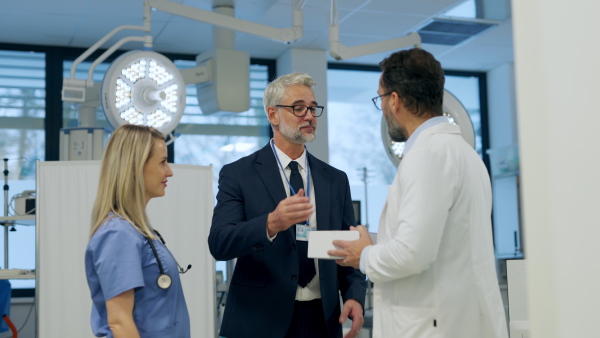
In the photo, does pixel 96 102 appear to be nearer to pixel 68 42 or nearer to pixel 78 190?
pixel 78 190

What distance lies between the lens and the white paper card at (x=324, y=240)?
1.78 meters

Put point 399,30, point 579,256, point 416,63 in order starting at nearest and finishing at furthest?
point 579,256
point 416,63
point 399,30

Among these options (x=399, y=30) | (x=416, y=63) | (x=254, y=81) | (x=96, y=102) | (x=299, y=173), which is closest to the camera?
(x=416, y=63)

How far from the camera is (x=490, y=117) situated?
7.30 m

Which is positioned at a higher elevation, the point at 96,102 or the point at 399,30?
the point at 399,30

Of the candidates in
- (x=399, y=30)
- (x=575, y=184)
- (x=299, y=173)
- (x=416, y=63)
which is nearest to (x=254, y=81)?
(x=399, y=30)

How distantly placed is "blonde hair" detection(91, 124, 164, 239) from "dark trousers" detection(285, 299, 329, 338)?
22.1 inches

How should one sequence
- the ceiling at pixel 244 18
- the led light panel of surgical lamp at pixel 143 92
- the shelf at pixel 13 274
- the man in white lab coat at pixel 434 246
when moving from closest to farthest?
the man in white lab coat at pixel 434 246 → the led light panel of surgical lamp at pixel 143 92 → the shelf at pixel 13 274 → the ceiling at pixel 244 18

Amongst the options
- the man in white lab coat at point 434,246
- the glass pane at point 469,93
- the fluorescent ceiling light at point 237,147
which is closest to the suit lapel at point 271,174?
the man in white lab coat at point 434,246

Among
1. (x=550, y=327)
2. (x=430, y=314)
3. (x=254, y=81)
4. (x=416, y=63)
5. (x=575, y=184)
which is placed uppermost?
(x=254, y=81)

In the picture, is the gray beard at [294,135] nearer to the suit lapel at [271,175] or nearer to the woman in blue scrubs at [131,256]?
the suit lapel at [271,175]

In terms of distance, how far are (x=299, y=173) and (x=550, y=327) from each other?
176 centimetres

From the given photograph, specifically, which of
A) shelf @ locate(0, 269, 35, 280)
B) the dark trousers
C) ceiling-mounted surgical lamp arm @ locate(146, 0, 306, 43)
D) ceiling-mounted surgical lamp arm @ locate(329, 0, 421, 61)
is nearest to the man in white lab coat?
the dark trousers

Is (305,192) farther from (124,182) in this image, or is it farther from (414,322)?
(414,322)
